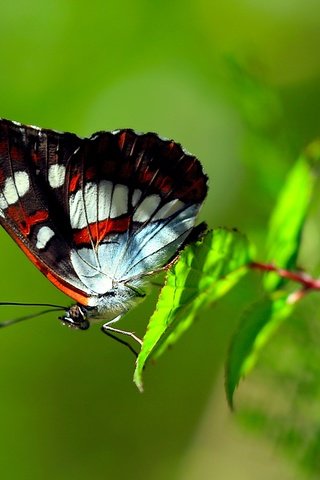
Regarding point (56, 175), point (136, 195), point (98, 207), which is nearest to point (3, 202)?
point (56, 175)

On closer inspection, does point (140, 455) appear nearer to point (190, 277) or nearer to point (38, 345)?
point (38, 345)

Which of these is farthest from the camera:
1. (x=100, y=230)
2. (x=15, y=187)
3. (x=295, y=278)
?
(x=100, y=230)

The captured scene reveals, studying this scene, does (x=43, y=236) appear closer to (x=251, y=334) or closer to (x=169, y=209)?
(x=169, y=209)

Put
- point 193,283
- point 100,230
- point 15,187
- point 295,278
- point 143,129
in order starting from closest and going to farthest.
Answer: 1. point 193,283
2. point 295,278
3. point 15,187
4. point 100,230
5. point 143,129

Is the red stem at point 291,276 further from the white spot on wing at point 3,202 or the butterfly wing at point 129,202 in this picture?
the white spot on wing at point 3,202

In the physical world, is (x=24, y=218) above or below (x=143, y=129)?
below

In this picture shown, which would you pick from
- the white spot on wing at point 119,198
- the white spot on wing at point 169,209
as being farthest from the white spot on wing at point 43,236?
the white spot on wing at point 169,209

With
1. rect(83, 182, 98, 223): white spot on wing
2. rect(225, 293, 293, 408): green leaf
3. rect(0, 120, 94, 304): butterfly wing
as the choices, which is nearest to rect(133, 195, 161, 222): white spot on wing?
rect(83, 182, 98, 223): white spot on wing
